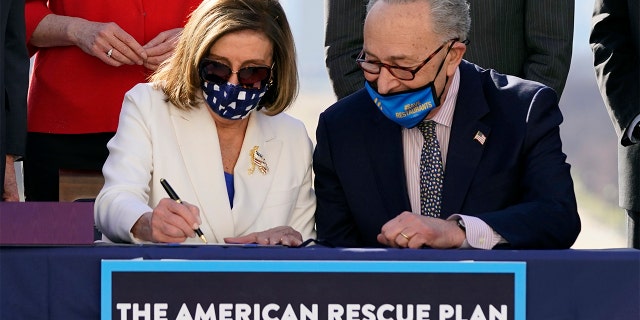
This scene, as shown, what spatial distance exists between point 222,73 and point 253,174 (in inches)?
14.9

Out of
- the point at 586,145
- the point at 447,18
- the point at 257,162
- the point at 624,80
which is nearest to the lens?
the point at 447,18

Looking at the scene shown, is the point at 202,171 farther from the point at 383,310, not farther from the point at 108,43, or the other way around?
the point at 383,310

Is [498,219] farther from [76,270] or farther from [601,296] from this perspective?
[76,270]

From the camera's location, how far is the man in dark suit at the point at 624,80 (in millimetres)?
4195

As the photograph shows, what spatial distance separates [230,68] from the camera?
337 centimetres

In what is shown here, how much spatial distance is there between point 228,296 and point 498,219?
913mm

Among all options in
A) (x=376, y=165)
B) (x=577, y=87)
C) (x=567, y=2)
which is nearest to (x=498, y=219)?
(x=376, y=165)

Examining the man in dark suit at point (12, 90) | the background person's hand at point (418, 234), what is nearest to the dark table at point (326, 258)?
the background person's hand at point (418, 234)

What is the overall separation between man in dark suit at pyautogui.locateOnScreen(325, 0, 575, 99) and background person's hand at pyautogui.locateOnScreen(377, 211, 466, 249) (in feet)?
4.66

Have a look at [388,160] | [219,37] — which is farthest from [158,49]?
[388,160]

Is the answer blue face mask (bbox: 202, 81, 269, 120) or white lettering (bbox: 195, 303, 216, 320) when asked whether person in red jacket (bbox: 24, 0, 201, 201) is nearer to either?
blue face mask (bbox: 202, 81, 269, 120)

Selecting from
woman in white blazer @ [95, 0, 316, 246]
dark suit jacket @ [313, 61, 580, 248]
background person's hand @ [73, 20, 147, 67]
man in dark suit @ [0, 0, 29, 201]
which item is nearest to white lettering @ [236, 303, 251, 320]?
woman in white blazer @ [95, 0, 316, 246]

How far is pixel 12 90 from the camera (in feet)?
12.5

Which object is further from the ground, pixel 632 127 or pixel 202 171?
pixel 632 127
